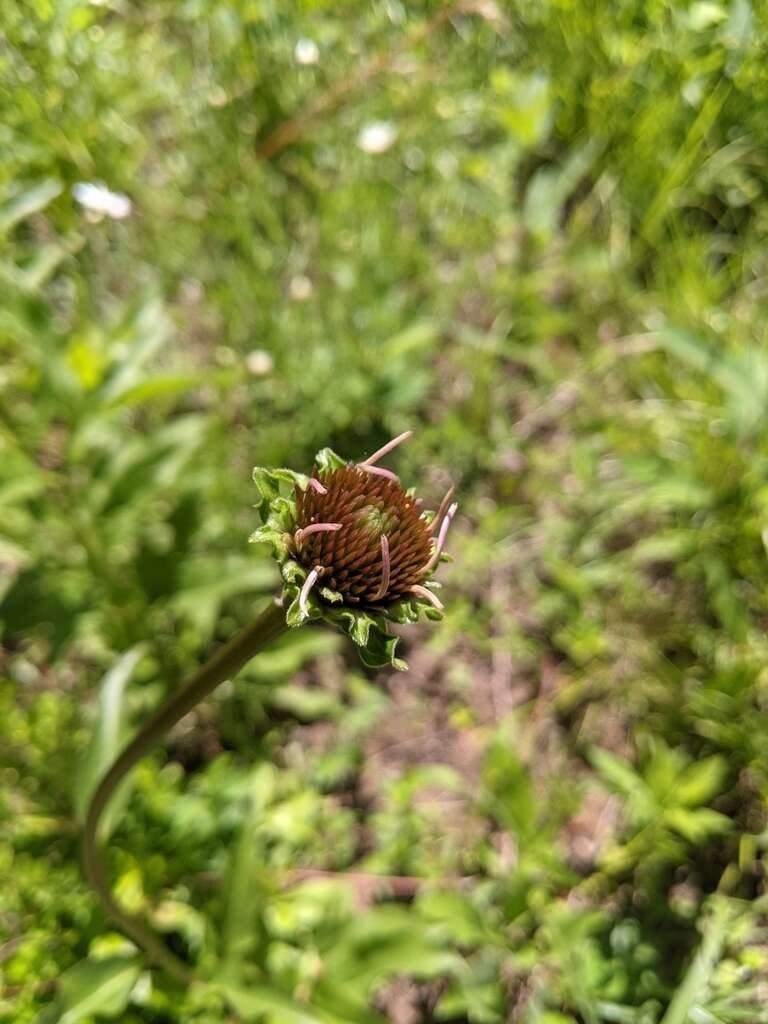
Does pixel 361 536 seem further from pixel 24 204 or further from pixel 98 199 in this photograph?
pixel 98 199

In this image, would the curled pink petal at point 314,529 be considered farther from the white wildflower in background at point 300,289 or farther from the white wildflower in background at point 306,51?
the white wildflower in background at point 306,51

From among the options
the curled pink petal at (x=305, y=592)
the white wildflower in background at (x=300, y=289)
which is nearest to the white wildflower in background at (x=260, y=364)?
the white wildflower in background at (x=300, y=289)

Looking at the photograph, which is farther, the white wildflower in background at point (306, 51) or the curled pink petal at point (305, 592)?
the white wildflower in background at point (306, 51)

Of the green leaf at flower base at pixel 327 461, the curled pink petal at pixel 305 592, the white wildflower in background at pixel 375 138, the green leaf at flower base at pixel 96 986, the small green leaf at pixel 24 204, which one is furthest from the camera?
the white wildflower in background at pixel 375 138

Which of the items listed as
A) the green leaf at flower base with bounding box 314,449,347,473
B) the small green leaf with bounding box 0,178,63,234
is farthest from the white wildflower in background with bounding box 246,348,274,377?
the green leaf at flower base with bounding box 314,449,347,473

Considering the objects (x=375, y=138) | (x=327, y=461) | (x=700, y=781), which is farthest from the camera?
(x=375, y=138)

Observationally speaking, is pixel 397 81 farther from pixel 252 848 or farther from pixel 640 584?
pixel 252 848

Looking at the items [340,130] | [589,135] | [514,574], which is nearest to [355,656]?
[514,574]

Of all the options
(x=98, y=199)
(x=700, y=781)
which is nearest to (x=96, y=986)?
(x=700, y=781)

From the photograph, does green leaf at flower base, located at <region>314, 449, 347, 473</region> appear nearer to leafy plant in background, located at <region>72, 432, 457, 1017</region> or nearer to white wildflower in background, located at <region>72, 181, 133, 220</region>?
leafy plant in background, located at <region>72, 432, 457, 1017</region>
